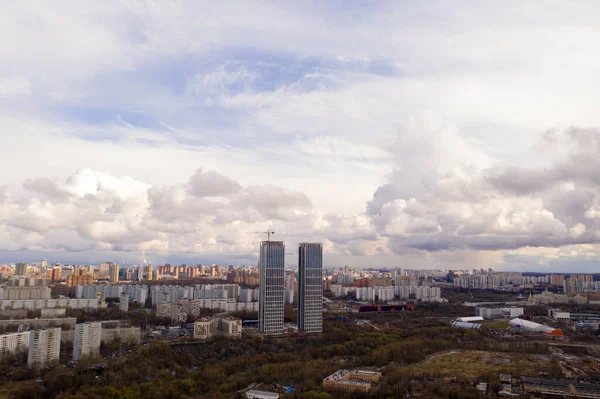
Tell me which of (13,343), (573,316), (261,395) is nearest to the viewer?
(261,395)

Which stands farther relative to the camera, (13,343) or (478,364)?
(13,343)

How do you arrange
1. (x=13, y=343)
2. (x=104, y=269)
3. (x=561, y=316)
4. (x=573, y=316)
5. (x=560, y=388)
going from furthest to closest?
(x=104, y=269), (x=573, y=316), (x=561, y=316), (x=13, y=343), (x=560, y=388)

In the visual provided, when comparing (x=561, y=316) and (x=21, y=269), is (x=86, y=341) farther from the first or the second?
(x=21, y=269)

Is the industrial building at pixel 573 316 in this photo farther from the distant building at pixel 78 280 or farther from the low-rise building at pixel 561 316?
the distant building at pixel 78 280

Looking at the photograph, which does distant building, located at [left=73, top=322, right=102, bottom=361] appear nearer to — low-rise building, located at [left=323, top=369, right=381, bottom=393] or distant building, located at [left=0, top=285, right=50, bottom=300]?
low-rise building, located at [left=323, top=369, right=381, bottom=393]

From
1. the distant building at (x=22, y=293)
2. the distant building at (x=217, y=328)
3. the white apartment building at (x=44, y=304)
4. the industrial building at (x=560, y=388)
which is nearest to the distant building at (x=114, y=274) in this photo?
the distant building at (x=22, y=293)

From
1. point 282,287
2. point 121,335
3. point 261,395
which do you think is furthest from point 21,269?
point 261,395

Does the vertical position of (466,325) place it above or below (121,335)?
below

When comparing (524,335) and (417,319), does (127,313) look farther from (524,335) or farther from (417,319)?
(524,335)
